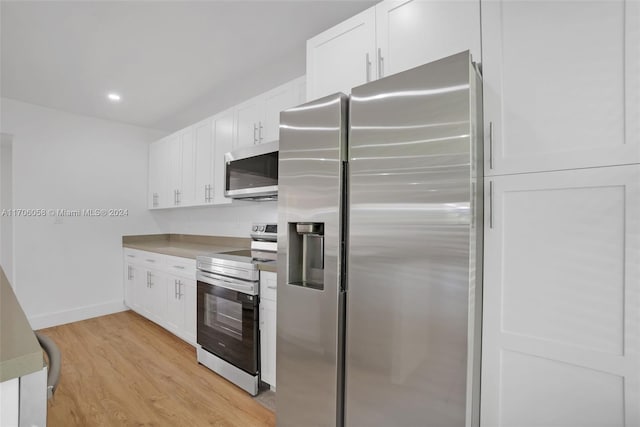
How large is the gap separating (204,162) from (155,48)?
124 centimetres

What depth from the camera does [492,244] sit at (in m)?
1.23

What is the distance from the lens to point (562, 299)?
109 centimetres

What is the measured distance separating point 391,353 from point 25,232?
4239 millimetres

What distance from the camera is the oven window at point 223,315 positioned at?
2.24 m

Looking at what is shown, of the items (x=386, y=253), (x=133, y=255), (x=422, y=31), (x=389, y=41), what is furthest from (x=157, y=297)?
(x=422, y=31)

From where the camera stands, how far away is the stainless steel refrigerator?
1108 mm

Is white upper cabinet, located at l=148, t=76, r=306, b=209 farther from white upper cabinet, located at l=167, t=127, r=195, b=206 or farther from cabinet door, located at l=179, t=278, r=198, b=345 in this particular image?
cabinet door, located at l=179, t=278, r=198, b=345

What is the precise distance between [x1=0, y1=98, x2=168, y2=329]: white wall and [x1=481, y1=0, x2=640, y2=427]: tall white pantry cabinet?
14.7 ft

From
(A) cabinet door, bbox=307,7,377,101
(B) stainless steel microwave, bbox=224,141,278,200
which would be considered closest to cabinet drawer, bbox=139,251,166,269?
(B) stainless steel microwave, bbox=224,141,278,200

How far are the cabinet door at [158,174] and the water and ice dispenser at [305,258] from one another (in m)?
2.94

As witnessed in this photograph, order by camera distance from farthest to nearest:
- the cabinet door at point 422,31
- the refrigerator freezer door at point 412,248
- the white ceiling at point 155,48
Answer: the white ceiling at point 155,48 < the cabinet door at point 422,31 < the refrigerator freezer door at point 412,248

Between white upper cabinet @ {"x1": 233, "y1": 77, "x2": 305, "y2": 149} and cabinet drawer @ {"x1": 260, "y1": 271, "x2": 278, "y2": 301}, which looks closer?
cabinet drawer @ {"x1": 260, "y1": 271, "x2": 278, "y2": 301}

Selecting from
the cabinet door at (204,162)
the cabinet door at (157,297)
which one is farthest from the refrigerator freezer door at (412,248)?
the cabinet door at (157,297)

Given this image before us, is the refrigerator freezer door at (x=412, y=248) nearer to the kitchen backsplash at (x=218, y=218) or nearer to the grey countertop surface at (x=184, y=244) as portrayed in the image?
the kitchen backsplash at (x=218, y=218)
